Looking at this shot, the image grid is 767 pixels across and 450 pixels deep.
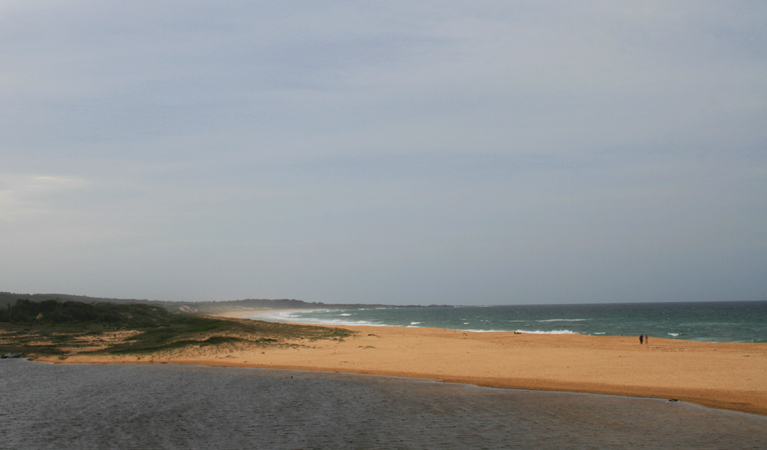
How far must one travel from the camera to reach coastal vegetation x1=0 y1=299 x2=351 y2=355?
124 feet

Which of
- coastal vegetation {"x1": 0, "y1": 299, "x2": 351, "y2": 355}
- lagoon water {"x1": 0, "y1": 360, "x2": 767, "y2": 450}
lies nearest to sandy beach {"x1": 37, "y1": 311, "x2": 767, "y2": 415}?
lagoon water {"x1": 0, "y1": 360, "x2": 767, "y2": 450}

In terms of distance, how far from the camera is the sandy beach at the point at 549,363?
69.4 ft

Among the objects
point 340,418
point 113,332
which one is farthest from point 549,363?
point 113,332

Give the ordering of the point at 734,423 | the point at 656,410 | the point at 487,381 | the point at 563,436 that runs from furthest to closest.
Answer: the point at 487,381 → the point at 656,410 → the point at 734,423 → the point at 563,436

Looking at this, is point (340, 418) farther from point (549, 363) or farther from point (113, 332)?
point (113, 332)

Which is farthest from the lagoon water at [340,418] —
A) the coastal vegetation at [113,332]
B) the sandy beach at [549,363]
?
the coastal vegetation at [113,332]

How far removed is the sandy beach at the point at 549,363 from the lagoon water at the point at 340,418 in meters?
2.50

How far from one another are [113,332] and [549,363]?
4202 centimetres

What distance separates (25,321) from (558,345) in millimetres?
57269

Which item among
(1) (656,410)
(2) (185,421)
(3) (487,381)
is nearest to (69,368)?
(2) (185,421)

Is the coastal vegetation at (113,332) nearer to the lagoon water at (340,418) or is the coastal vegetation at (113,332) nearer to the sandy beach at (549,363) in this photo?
the sandy beach at (549,363)

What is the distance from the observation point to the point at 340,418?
52.5 ft

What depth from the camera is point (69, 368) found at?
29047mm

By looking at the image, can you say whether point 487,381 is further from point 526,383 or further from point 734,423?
point 734,423
